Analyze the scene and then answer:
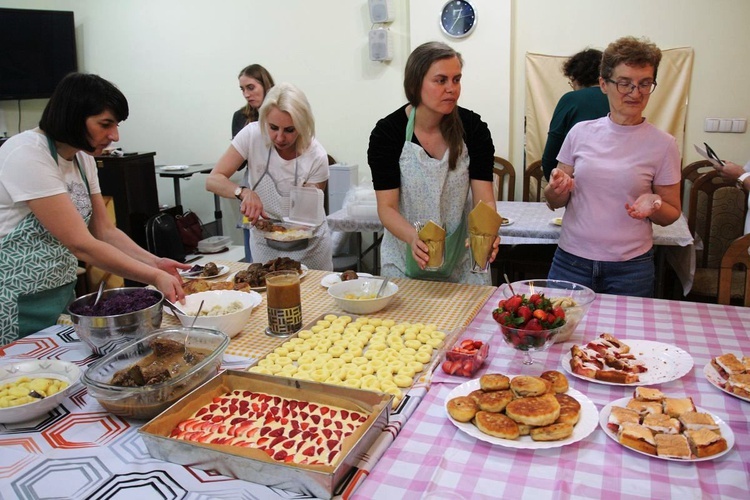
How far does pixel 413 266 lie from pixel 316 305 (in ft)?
1.69

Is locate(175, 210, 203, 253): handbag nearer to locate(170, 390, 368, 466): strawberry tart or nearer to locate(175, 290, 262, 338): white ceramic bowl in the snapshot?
locate(175, 290, 262, 338): white ceramic bowl

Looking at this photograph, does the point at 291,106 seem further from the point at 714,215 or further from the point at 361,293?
the point at 714,215

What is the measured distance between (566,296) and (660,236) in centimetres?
212

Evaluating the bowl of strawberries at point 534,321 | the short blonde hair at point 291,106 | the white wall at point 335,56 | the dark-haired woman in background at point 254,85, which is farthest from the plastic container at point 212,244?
the bowl of strawberries at point 534,321

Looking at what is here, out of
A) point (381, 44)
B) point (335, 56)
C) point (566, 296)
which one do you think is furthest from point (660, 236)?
point (335, 56)

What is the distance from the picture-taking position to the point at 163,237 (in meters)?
5.65

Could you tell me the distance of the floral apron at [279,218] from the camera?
3.08 m

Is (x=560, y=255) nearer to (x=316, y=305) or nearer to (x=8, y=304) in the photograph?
(x=316, y=305)

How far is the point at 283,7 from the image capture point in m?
6.05

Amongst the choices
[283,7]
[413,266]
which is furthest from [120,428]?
[283,7]

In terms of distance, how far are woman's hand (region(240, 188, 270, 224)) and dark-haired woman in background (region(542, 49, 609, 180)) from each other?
1.96m

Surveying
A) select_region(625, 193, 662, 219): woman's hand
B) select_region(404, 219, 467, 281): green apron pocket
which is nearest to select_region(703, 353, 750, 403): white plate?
select_region(625, 193, 662, 219): woman's hand

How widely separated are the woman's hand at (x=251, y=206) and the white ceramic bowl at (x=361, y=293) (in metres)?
0.68

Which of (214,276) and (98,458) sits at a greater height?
(214,276)
